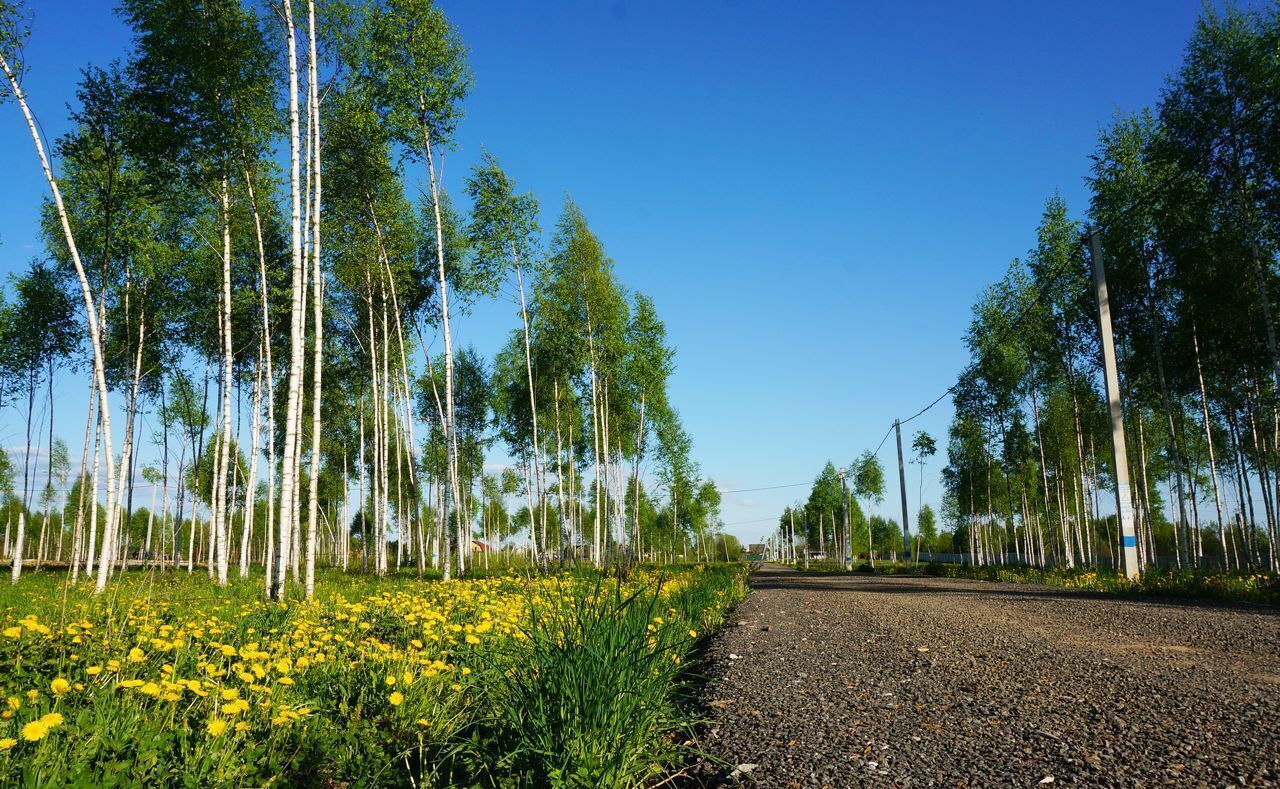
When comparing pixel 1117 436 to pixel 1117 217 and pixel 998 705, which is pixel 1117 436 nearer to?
pixel 1117 217

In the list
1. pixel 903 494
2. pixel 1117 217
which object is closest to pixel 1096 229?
pixel 1117 217

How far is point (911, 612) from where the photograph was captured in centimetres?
855

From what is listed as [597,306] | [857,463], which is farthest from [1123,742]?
[857,463]

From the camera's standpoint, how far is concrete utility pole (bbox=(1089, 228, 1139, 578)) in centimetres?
1232

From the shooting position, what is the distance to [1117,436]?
1266 cm

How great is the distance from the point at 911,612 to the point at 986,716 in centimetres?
558

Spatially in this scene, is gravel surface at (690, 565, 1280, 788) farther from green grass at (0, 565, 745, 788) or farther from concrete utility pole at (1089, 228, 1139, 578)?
concrete utility pole at (1089, 228, 1139, 578)

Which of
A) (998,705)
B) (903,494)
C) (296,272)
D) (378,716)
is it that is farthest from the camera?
(903,494)

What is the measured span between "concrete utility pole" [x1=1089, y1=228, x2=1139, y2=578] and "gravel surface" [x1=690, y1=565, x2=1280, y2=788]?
5874 millimetres

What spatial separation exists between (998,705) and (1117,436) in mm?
11596

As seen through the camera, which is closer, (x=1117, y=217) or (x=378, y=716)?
(x=378, y=716)

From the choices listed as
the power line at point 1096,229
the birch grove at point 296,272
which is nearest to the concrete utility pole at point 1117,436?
the power line at point 1096,229

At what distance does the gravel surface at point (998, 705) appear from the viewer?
8.64ft

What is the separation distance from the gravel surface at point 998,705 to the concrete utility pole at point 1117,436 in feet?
19.3
